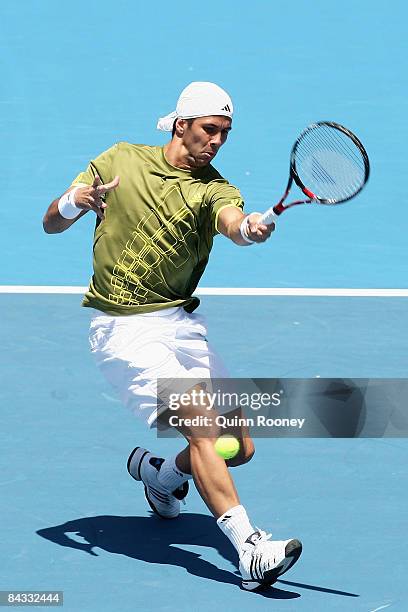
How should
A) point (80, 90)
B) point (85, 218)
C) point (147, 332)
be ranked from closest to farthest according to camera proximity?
1. point (147, 332)
2. point (85, 218)
3. point (80, 90)

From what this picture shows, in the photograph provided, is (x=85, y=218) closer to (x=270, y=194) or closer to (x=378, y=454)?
(x=270, y=194)

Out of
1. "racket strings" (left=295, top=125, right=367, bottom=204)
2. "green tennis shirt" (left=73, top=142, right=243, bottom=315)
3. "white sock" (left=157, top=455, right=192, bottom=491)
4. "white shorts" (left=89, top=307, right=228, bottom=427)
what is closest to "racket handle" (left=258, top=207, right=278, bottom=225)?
"racket strings" (left=295, top=125, right=367, bottom=204)

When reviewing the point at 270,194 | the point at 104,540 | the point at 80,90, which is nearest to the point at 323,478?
the point at 104,540

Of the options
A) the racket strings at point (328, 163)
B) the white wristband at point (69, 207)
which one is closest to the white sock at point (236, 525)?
the racket strings at point (328, 163)

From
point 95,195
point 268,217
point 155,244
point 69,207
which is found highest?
point 268,217

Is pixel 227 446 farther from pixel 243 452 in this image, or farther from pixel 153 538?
pixel 153 538

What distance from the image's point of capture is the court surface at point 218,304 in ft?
25.3

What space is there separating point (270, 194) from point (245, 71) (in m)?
2.95

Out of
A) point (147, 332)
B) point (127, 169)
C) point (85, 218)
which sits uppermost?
point (127, 169)

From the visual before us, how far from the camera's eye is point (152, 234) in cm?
788

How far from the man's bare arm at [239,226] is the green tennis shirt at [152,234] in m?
0.21

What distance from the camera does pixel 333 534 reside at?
26.5ft

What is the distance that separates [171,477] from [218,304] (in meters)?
3.39

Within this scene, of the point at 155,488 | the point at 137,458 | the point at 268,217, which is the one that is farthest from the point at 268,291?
the point at 268,217
